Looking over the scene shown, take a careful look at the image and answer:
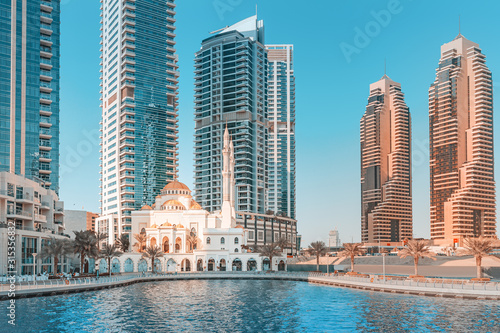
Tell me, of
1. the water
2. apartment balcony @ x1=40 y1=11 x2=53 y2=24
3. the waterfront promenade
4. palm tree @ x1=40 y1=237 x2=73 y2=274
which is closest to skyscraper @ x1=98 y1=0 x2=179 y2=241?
apartment balcony @ x1=40 y1=11 x2=53 y2=24

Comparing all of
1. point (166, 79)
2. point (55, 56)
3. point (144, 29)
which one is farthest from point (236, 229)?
point (144, 29)

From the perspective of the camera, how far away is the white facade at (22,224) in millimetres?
79419

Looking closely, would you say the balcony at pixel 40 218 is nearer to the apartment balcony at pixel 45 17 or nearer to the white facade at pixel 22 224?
the white facade at pixel 22 224

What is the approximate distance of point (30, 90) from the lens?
12656 centimetres

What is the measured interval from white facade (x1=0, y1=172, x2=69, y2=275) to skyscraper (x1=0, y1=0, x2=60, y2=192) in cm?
2128

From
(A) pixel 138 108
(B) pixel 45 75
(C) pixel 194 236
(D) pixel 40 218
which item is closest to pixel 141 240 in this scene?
(C) pixel 194 236

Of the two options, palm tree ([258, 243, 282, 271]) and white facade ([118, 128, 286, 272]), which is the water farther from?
white facade ([118, 128, 286, 272])

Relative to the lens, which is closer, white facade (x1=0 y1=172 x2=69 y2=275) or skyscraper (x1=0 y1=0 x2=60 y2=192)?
white facade (x1=0 y1=172 x2=69 y2=275)

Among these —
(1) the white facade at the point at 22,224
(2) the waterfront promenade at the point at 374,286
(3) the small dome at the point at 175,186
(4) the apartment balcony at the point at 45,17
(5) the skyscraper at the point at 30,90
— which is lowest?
(2) the waterfront promenade at the point at 374,286

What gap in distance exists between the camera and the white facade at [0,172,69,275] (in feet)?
261

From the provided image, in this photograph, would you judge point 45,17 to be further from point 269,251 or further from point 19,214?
point 269,251

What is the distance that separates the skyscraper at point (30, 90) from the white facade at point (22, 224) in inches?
838

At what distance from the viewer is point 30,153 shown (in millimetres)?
124125

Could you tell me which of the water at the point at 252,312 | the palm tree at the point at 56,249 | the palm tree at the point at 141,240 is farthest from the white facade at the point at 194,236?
the water at the point at 252,312
